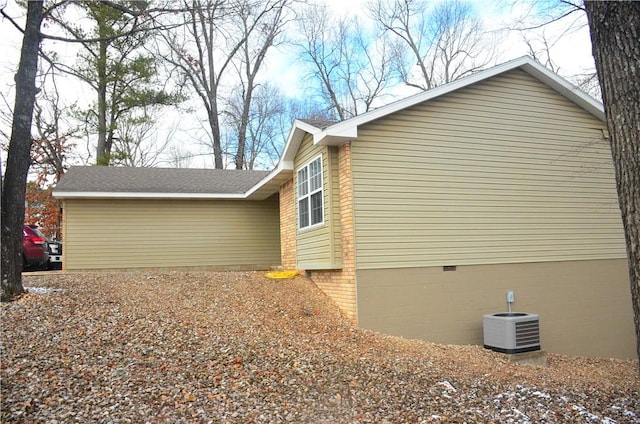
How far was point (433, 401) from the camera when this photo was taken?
4855 millimetres

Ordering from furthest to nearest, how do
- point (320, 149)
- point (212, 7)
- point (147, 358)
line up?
point (212, 7), point (320, 149), point (147, 358)

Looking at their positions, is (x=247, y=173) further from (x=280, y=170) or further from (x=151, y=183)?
(x=280, y=170)

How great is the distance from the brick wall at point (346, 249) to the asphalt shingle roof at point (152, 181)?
21.5 feet

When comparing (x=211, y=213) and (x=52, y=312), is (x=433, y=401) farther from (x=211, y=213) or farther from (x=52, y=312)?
(x=211, y=213)

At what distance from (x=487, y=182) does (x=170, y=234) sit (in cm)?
895

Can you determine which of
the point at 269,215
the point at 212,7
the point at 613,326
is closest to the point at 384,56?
the point at 269,215

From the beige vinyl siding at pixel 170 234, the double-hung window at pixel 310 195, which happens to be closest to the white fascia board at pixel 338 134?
the double-hung window at pixel 310 195

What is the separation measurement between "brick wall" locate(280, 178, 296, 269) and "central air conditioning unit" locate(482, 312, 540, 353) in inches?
183

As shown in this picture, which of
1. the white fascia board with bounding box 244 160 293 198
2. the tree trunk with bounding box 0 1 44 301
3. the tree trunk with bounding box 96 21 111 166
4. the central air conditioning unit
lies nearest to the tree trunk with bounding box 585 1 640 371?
the central air conditioning unit

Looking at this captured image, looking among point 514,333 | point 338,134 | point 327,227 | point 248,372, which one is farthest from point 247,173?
point 248,372

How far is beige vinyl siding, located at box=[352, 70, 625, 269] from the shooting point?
27.5 ft

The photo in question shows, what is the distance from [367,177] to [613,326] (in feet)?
20.3

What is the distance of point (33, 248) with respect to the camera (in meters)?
13.3

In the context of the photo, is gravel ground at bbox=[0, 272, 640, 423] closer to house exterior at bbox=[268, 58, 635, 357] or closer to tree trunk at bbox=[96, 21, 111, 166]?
house exterior at bbox=[268, 58, 635, 357]
